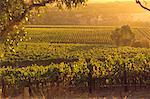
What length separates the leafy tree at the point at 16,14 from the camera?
46.8 feet

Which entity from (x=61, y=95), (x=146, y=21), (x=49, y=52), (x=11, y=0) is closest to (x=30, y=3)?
(x=11, y=0)

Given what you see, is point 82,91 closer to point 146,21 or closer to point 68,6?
point 68,6

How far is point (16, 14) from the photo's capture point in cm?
1485

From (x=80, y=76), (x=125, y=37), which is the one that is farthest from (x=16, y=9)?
(x=125, y=37)

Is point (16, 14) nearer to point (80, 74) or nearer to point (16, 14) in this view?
point (16, 14)

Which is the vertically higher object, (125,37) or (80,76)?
(80,76)

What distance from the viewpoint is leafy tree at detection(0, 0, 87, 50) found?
1425cm

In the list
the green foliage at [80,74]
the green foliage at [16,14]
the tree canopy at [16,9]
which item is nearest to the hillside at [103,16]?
the green foliage at [80,74]

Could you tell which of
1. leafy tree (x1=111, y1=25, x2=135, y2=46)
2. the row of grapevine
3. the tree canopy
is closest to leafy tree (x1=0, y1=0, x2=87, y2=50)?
the tree canopy

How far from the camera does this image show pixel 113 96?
19.7 metres

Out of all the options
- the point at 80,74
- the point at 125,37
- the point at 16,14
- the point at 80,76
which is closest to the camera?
the point at 16,14

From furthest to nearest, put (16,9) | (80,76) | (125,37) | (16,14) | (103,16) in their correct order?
(103,16) < (125,37) < (80,76) < (16,14) < (16,9)

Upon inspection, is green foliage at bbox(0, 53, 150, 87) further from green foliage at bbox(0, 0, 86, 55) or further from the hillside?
the hillside

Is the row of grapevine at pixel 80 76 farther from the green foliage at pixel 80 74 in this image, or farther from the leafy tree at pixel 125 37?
the leafy tree at pixel 125 37
